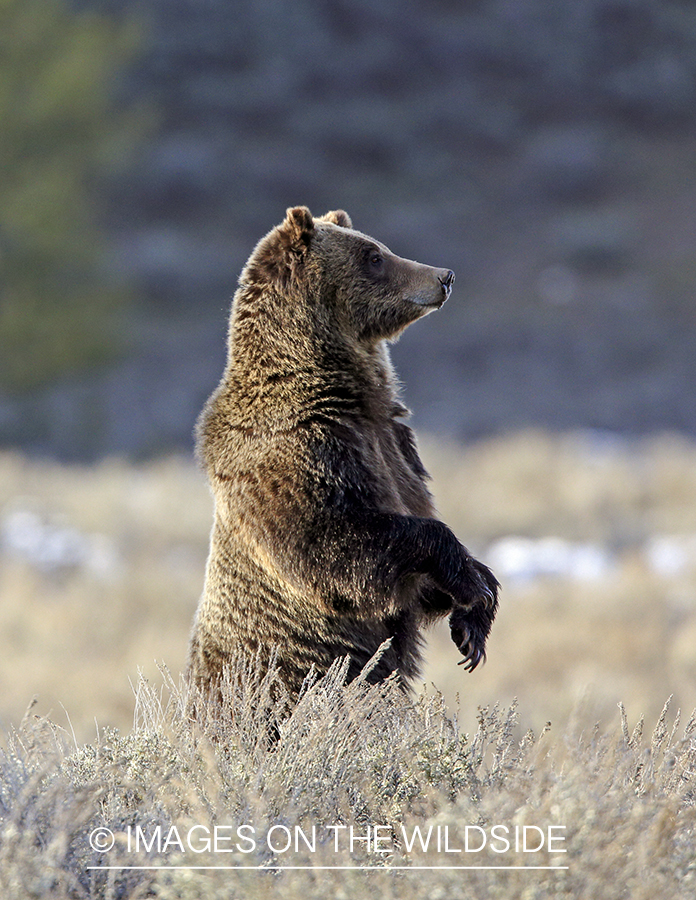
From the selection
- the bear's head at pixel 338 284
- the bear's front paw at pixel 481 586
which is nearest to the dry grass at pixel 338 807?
the bear's front paw at pixel 481 586

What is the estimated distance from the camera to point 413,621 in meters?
3.86

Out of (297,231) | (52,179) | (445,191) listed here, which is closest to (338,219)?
(297,231)

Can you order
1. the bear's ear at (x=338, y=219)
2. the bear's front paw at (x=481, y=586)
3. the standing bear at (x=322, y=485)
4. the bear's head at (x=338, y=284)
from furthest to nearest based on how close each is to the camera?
the bear's ear at (x=338, y=219), the bear's head at (x=338, y=284), the bear's front paw at (x=481, y=586), the standing bear at (x=322, y=485)

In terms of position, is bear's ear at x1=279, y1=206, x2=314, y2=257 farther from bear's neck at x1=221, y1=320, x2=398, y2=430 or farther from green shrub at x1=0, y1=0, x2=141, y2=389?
green shrub at x1=0, y1=0, x2=141, y2=389

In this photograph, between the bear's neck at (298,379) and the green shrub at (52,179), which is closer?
the bear's neck at (298,379)

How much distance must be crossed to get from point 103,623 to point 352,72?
1297 inches

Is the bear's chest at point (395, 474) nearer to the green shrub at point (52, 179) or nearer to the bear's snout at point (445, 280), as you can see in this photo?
the bear's snout at point (445, 280)

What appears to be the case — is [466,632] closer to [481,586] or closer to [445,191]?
[481,586]

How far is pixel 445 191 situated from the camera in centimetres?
3606

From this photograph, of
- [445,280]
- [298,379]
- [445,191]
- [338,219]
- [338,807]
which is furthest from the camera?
[445,191]

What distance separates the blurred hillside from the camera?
83.8 ft

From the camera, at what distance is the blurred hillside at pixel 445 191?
83.8 ft

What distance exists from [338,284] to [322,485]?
34.1 inches

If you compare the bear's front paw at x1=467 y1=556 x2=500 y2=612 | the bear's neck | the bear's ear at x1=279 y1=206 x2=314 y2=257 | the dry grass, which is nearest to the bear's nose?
the bear's neck
